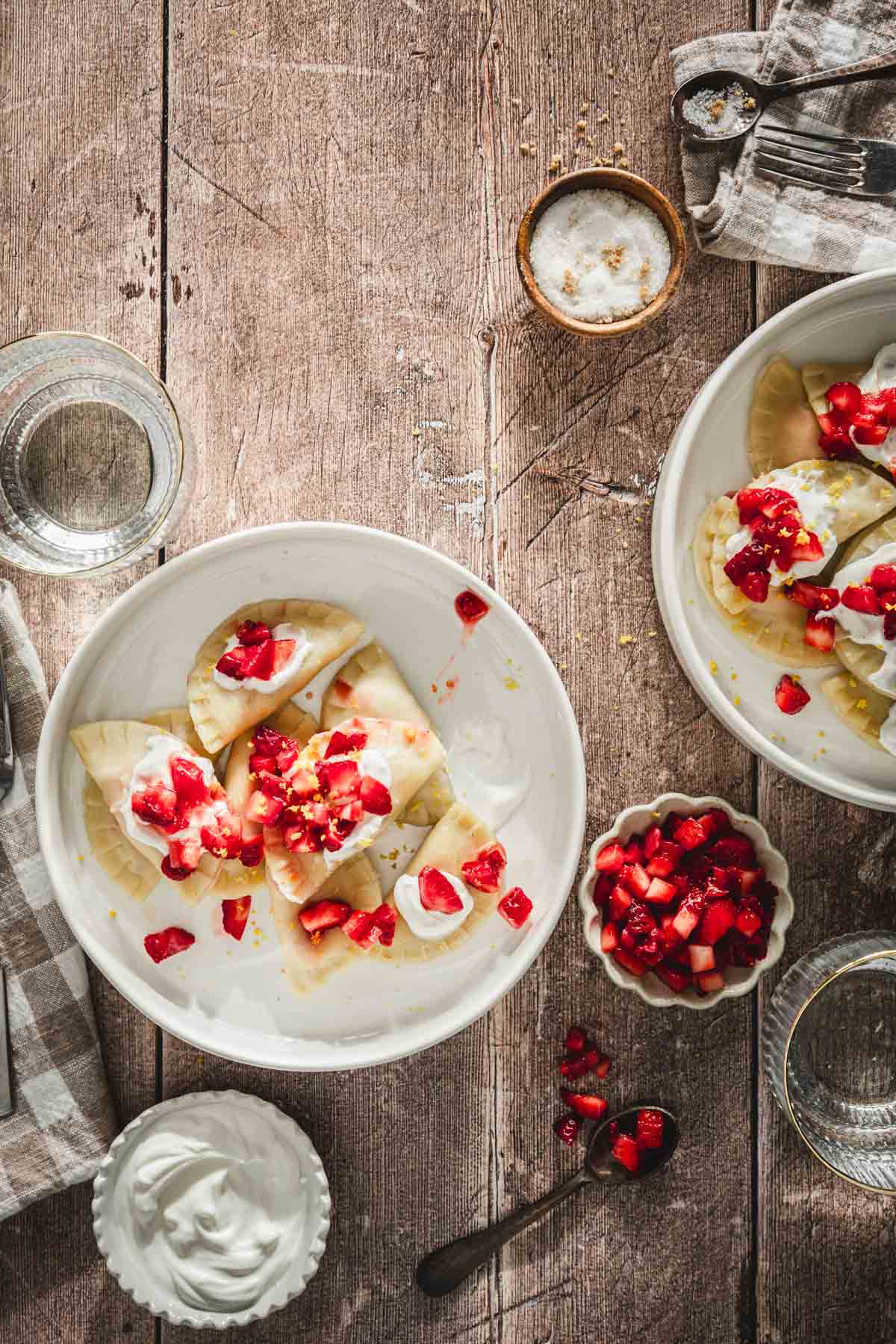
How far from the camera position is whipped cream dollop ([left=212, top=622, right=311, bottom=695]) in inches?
75.9

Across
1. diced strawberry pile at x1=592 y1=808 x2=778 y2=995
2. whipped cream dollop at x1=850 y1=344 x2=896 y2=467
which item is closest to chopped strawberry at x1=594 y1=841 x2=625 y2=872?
diced strawberry pile at x1=592 y1=808 x2=778 y2=995

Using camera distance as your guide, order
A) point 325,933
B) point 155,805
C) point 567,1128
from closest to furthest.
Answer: point 155,805, point 325,933, point 567,1128

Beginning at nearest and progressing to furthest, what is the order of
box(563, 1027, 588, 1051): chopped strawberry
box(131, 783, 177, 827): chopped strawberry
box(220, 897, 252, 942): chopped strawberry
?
box(131, 783, 177, 827): chopped strawberry < box(220, 897, 252, 942): chopped strawberry < box(563, 1027, 588, 1051): chopped strawberry

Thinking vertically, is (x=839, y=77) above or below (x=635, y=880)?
above

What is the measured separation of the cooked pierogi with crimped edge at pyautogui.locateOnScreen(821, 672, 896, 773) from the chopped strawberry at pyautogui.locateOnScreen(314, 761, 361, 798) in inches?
39.7

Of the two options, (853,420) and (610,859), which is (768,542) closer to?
(853,420)

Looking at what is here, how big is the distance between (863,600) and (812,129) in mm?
990

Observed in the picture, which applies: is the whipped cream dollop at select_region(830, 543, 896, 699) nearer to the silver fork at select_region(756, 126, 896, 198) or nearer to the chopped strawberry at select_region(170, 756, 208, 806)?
the silver fork at select_region(756, 126, 896, 198)

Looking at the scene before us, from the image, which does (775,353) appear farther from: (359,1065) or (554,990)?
(359,1065)

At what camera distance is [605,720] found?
2.08m

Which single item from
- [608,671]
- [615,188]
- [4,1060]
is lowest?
[4,1060]

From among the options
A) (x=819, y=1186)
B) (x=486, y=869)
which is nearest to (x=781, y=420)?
(x=486, y=869)

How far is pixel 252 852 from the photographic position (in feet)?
6.41

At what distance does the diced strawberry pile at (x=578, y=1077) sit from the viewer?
2064 millimetres
